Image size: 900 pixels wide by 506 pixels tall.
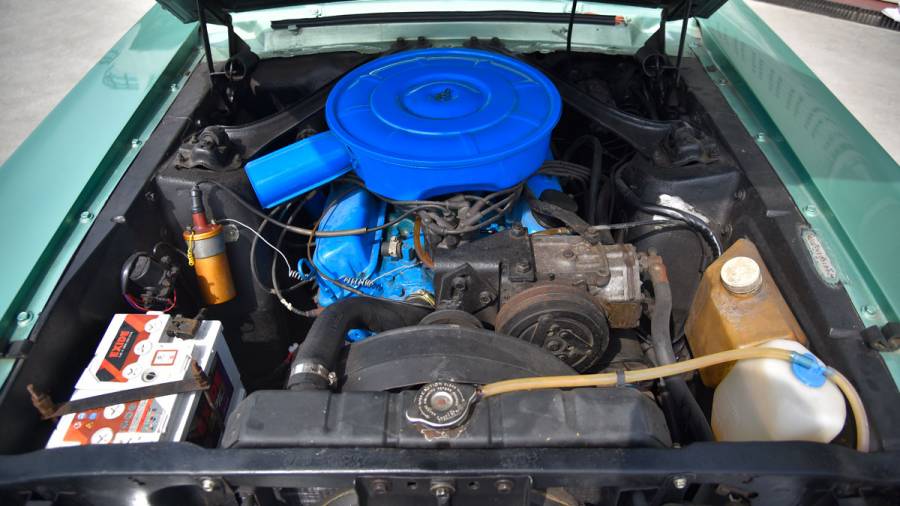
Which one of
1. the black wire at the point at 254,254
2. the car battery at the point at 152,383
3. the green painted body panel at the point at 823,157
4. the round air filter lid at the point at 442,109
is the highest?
the round air filter lid at the point at 442,109

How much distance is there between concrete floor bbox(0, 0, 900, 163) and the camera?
3.75 metres

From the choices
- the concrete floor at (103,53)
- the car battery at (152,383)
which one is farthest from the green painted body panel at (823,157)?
the concrete floor at (103,53)

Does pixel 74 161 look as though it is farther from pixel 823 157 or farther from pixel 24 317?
pixel 823 157

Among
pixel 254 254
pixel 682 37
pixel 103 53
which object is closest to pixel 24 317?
pixel 254 254

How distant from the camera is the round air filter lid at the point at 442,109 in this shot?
1.20m

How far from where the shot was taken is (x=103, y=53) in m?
4.45

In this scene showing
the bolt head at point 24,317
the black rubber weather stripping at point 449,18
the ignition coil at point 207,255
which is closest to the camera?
the bolt head at point 24,317

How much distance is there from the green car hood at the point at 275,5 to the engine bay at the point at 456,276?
0.53 ft

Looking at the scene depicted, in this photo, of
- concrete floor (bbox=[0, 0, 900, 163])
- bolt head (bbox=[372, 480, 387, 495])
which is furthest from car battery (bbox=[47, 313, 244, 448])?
concrete floor (bbox=[0, 0, 900, 163])

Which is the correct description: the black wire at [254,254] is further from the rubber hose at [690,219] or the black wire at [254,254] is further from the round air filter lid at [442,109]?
the rubber hose at [690,219]

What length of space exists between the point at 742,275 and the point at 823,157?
442 mm

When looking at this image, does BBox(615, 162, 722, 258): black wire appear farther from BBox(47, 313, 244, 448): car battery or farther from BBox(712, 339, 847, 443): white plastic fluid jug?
BBox(47, 313, 244, 448): car battery

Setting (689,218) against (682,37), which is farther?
(682,37)

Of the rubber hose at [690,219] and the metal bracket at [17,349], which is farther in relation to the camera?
the rubber hose at [690,219]
